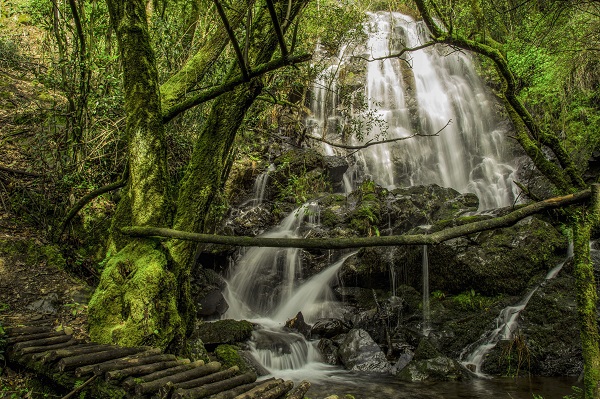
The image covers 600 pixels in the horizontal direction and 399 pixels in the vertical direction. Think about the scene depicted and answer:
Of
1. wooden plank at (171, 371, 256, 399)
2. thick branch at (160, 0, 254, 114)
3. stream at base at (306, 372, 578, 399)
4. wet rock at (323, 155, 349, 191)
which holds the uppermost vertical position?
wet rock at (323, 155, 349, 191)

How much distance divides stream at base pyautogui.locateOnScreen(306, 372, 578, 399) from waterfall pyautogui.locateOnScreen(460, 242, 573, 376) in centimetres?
70

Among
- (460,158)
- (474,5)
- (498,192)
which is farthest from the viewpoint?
(460,158)

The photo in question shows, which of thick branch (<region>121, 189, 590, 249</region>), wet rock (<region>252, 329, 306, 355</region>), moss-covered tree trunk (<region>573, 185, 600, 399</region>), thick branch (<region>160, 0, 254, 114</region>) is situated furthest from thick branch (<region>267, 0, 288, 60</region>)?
wet rock (<region>252, 329, 306, 355</region>)

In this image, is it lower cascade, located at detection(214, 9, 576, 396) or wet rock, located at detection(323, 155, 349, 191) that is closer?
lower cascade, located at detection(214, 9, 576, 396)

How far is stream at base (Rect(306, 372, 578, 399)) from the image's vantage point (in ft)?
21.8

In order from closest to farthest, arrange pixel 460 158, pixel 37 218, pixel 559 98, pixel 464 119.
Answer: pixel 37 218 < pixel 559 98 < pixel 460 158 < pixel 464 119

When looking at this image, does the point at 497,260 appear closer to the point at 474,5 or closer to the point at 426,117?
the point at 474,5

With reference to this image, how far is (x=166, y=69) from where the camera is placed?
27.2 ft

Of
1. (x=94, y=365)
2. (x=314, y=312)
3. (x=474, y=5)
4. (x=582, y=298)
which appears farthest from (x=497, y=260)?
(x=94, y=365)

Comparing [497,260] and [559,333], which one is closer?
[559,333]

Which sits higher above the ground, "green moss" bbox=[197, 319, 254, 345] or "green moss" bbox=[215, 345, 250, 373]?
"green moss" bbox=[197, 319, 254, 345]

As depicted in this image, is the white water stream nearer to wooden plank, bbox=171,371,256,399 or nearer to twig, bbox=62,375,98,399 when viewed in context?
wooden plank, bbox=171,371,256,399

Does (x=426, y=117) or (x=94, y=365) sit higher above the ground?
(x=426, y=117)

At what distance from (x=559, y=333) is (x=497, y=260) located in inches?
82.4
